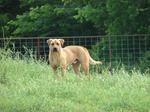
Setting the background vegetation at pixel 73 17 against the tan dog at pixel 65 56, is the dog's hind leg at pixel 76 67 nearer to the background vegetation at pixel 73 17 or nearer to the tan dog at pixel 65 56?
the tan dog at pixel 65 56

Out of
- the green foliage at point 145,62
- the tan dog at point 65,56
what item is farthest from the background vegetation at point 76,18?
the tan dog at point 65,56

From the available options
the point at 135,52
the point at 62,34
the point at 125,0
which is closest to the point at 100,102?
the point at 135,52

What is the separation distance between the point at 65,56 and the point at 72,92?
292cm

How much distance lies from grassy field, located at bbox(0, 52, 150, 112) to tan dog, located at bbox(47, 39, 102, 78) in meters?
0.36

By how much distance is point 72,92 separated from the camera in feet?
41.9

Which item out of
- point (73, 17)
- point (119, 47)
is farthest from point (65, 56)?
point (73, 17)

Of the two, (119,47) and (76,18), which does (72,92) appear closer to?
(119,47)

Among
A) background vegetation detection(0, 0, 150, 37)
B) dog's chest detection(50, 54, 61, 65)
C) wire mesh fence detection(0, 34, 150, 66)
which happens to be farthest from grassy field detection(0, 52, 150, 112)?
background vegetation detection(0, 0, 150, 37)

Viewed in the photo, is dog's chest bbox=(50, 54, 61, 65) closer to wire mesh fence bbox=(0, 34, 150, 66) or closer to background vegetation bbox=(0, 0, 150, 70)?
wire mesh fence bbox=(0, 34, 150, 66)

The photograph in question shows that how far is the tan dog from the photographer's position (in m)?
15.3

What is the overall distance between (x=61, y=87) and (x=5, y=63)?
107 inches

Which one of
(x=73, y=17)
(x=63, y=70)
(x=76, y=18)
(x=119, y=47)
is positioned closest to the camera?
(x=63, y=70)

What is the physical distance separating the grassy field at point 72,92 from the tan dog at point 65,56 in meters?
0.36

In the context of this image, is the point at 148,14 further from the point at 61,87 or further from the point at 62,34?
the point at 61,87
